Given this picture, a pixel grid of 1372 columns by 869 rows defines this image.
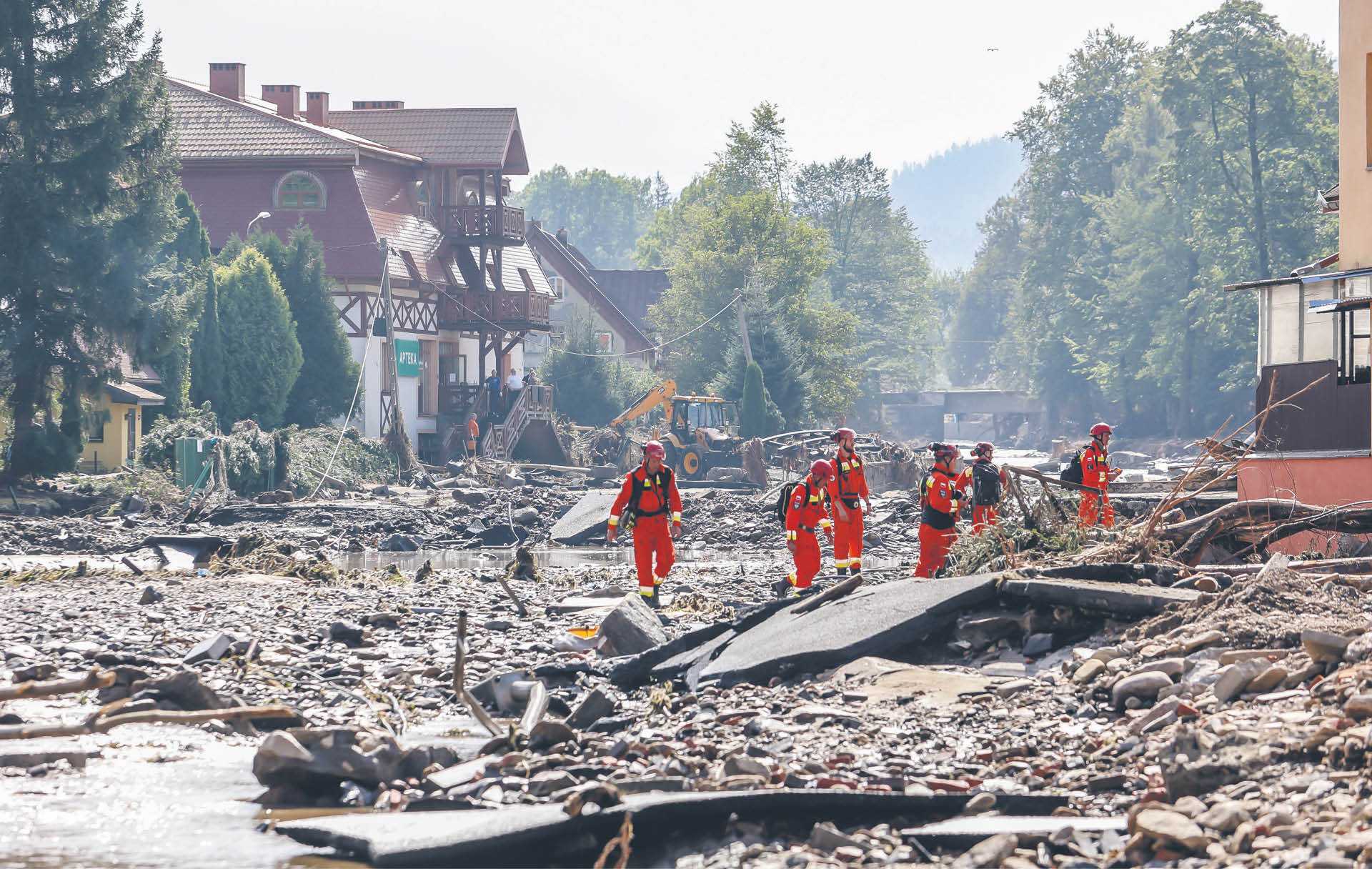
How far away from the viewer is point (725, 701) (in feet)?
34.6

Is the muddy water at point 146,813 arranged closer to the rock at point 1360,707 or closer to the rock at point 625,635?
the rock at point 625,635

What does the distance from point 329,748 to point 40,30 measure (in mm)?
26467

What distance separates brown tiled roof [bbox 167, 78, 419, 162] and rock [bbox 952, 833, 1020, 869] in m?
41.8

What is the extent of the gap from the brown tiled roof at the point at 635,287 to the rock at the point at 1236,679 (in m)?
70.5

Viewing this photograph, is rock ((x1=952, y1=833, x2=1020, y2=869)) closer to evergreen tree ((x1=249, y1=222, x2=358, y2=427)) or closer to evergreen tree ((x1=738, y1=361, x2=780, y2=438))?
evergreen tree ((x1=249, y1=222, x2=358, y2=427))

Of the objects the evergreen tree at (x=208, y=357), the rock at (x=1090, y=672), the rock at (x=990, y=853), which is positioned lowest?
the rock at (x=990, y=853)

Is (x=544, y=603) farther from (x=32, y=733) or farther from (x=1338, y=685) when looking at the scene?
(x=1338, y=685)

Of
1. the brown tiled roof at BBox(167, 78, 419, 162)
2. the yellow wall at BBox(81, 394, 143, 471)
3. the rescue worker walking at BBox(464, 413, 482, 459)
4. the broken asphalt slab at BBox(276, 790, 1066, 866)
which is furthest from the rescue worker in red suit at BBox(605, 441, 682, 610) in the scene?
the brown tiled roof at BBox(167, 78, 419, 162)

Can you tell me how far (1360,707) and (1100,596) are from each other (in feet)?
12.9

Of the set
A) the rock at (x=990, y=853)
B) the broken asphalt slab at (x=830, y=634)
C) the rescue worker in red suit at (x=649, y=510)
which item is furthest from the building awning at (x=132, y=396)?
the rock at (x=990, y=853)

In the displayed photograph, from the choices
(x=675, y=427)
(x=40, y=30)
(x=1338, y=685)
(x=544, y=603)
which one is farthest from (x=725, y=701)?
(x=675, y=427)

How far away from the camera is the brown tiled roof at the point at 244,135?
46.6 m

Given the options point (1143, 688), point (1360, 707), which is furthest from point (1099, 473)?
point (1360, 707)

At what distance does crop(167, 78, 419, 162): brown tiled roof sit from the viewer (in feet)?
153
